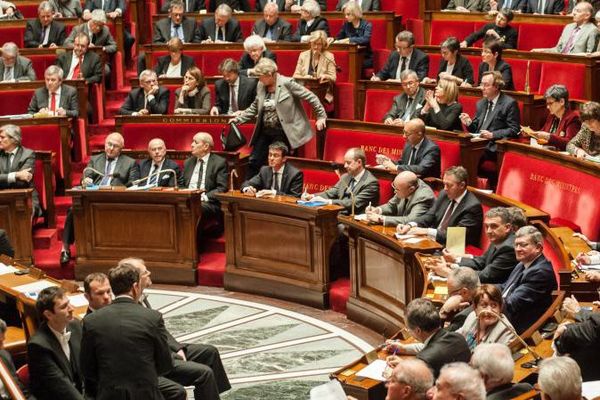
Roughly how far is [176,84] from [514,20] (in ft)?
9.32

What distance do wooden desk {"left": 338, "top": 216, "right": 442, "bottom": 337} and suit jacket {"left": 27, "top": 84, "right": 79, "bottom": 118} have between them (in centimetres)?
293

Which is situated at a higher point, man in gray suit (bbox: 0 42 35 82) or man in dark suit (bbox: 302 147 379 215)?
man in gray suit (bbox: 0 42 35 82)

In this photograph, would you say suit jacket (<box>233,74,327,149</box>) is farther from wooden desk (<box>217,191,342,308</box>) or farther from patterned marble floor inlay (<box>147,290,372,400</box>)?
patterned marble floor inlay (<box>147,290,372,400</box>)

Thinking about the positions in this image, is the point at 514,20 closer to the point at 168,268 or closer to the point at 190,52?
the point at 190,52

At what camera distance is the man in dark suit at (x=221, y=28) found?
9594 mm

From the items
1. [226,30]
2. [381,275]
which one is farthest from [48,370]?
[226,30]

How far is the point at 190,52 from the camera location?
31.0ft

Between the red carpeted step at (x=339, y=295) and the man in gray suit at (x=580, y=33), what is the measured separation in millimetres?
2670

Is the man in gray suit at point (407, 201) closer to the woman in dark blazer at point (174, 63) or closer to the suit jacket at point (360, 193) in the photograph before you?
the suit jacket at point (360, 193)

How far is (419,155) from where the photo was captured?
276 inches

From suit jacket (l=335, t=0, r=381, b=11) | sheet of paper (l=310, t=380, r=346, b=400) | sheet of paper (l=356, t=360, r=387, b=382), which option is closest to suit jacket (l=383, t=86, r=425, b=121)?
suit jacket (l=335, t=0, r=381, b=11)

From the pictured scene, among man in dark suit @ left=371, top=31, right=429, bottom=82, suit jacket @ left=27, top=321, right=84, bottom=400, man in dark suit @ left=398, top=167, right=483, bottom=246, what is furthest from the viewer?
man in dark suit @ left=371, top=31, right=429, bottom=82

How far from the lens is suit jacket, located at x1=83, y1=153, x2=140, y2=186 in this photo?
7695 millimetres

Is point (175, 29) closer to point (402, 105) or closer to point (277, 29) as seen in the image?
point (277, 29)
